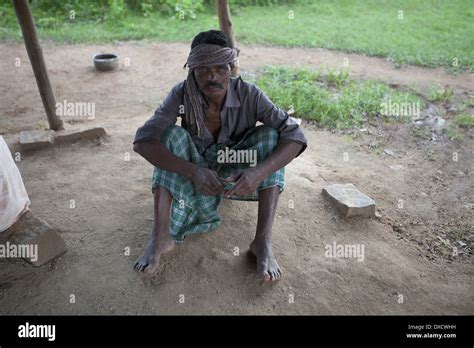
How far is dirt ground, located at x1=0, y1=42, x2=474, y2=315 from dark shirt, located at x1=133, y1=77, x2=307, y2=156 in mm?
647

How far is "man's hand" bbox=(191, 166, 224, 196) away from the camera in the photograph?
2.33m

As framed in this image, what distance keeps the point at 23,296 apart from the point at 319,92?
4.22m

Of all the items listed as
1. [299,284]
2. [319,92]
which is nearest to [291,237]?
[299,284]

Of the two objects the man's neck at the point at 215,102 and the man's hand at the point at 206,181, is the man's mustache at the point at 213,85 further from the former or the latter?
the man's hand at the point at 206,181

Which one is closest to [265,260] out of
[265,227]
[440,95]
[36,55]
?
[265,227]

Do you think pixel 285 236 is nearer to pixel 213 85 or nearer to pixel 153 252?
pixel 153 252

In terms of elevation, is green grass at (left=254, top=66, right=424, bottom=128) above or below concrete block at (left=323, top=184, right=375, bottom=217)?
below

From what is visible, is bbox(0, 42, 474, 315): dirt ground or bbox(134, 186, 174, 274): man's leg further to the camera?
bbox(134, 186, 174, 274): man's leg

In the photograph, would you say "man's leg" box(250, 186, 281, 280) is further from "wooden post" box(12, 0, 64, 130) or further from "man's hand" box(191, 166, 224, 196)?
"wooden post" box(12, 0, 64, 130)

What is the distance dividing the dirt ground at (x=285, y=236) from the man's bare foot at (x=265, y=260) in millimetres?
62

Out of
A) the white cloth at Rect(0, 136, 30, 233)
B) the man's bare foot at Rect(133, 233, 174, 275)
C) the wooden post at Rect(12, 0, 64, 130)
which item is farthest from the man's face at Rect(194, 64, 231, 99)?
the wooden post at Rect(12, 0, 64, 130)

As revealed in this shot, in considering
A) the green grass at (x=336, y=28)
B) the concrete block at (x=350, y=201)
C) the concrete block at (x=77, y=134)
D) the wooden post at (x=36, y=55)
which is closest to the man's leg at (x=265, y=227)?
the concrete block at (x=350, y=201)

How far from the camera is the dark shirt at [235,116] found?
2455mm

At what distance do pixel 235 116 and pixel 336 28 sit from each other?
6633 millimetres
